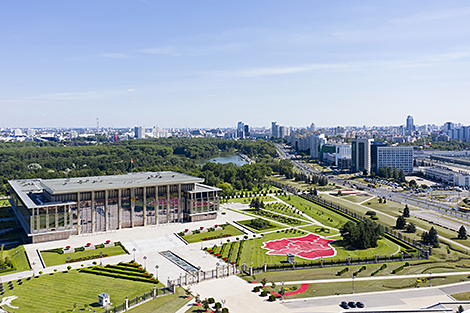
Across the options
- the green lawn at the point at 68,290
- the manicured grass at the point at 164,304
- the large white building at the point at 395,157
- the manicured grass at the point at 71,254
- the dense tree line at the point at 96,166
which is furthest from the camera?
the large white building at the point at 395,157

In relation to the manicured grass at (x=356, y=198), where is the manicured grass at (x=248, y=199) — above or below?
above

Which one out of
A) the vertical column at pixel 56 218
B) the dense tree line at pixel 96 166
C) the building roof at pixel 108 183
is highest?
the building roof at pixel 108 183

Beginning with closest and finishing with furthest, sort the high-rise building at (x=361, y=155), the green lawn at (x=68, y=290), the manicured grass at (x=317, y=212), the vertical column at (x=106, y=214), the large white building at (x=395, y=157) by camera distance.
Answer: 1. the green lawn at (x=68, y=290)
2. the vertical column at (x=106, y=214)
3. the manicured grass at (x=317, y=212)
4. the large white building at (x=395, y=157)
5. the high-rise building at (x=361, y=155)

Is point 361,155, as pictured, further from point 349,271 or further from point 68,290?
point 68,290

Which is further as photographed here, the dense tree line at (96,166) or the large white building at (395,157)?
the large white building at (395,157)

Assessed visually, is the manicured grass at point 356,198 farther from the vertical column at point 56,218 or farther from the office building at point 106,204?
the vertical column at point 56,218

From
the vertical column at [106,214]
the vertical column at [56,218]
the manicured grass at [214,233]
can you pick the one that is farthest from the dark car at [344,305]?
the vertical column at [56,218]
